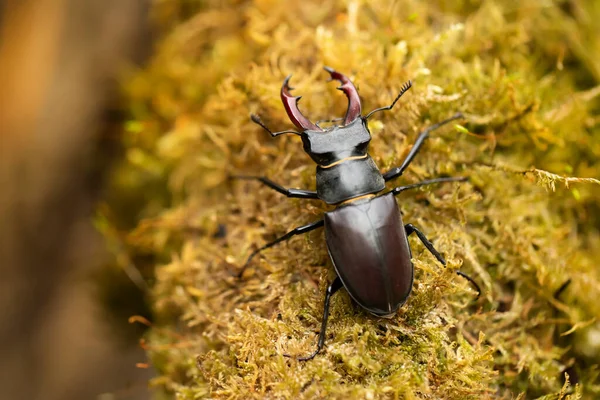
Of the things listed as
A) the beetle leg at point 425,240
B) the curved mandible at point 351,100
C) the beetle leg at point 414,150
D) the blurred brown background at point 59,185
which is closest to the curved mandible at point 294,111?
the curved mandible at point 351,100

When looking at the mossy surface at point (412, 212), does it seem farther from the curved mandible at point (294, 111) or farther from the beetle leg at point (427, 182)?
the curved mandible at point (294, 111)

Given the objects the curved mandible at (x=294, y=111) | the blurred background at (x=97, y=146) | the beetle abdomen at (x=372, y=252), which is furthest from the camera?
the blurred background at (x=97, y=146)

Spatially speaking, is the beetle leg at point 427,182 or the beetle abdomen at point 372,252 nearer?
the beetle abdomen at point 372,252


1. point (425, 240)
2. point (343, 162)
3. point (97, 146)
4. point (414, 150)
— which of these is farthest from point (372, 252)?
point (97, 146)

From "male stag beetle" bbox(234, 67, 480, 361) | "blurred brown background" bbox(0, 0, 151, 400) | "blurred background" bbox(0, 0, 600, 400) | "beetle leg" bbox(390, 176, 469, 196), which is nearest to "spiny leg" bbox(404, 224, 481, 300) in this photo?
"male stag beetle" bbox(234, 67, 480, 361)

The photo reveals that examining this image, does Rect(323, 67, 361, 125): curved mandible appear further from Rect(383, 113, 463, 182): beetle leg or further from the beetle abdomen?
the beetle abdomen

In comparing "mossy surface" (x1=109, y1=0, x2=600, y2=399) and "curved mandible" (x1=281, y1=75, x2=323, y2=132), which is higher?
"curved mandible" (x1=281, y1=75, x2=323, y2=132)

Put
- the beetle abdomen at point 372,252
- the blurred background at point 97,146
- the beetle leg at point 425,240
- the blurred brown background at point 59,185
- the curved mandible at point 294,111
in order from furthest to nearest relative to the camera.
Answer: the blurred brown background at point 59,185
the blurred background at point 97,146
the curved mandible at point 294,111
the beetle leg at point 425,240
the beetle abdomen at point 372,252

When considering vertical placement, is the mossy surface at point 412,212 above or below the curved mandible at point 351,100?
below
